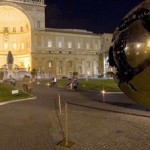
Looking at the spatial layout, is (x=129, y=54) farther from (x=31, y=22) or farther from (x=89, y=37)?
(x=89, y=37)

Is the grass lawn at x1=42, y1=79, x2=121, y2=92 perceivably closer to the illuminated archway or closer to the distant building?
the distant building

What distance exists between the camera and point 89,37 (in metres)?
95.2

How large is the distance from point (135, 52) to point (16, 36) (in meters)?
83.7

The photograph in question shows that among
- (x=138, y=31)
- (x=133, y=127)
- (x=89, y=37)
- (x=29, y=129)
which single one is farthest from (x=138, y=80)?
(x=89, y=37)

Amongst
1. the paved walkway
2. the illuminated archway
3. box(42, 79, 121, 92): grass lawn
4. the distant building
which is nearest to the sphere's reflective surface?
the paved walkway

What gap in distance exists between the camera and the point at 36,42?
274 ft

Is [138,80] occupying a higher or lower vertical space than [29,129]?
higher

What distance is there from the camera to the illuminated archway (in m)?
82.8

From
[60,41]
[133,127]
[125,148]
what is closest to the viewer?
[125,148]

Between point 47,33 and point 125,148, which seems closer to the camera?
point 125,148

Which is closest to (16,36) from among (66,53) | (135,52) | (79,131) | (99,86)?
(66,53)

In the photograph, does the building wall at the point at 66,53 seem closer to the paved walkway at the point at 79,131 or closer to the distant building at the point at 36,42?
the distant building at the point at 36,42

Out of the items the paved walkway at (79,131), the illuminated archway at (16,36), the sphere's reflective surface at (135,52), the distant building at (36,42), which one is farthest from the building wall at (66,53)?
the sphere's reflective surface at (135,52)

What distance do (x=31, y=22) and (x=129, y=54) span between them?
80.4 m
